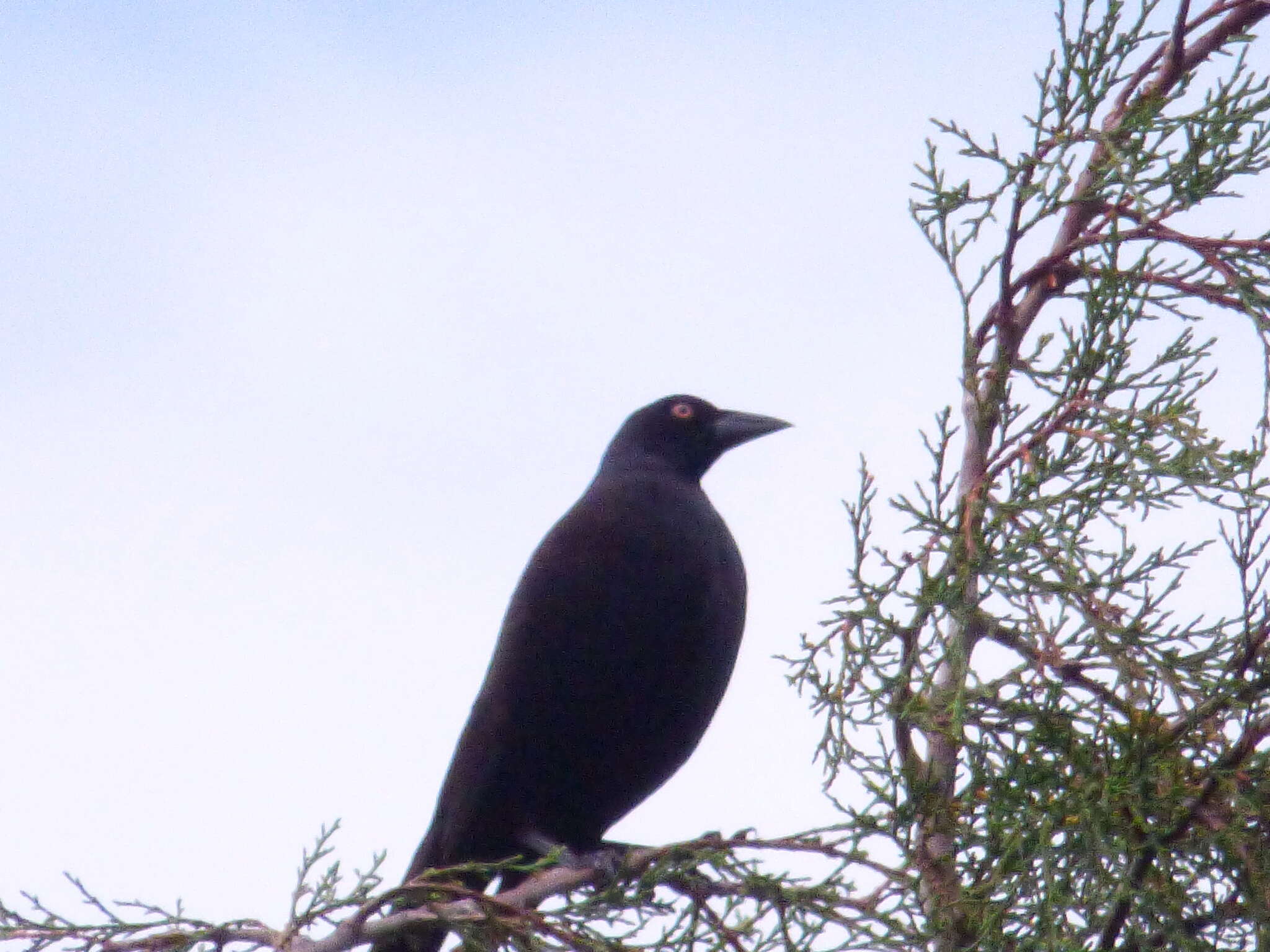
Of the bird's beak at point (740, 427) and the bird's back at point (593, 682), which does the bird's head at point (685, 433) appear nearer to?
the bird's beak at point (740, 427)

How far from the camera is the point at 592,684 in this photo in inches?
153

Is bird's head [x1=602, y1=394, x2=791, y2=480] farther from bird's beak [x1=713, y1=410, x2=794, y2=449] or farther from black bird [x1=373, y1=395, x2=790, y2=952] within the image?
black bird [x1=373, y1=395, x2=790, y2=952]

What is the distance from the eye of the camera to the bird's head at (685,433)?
190 inches

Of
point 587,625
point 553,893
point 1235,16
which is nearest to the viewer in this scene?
point 1235,16

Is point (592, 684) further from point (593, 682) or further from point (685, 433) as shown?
point (685, 433)

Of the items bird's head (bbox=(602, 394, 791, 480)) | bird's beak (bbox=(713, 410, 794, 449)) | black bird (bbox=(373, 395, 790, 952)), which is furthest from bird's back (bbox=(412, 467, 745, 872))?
bird's beak (bbox=(713, 410, 794, 449))

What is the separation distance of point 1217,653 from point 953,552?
0.53 m

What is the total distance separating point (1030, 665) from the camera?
9.55ft

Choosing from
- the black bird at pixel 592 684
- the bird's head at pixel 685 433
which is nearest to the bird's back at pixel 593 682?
the black bird at pixel 592 684

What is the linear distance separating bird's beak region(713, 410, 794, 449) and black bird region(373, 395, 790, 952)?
71 cm

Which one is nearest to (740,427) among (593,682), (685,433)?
(685,433)

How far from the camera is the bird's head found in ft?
15.8

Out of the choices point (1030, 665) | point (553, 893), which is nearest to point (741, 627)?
point (553, 893)

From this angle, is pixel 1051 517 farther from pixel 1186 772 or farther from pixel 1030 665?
pixel 1186 772
